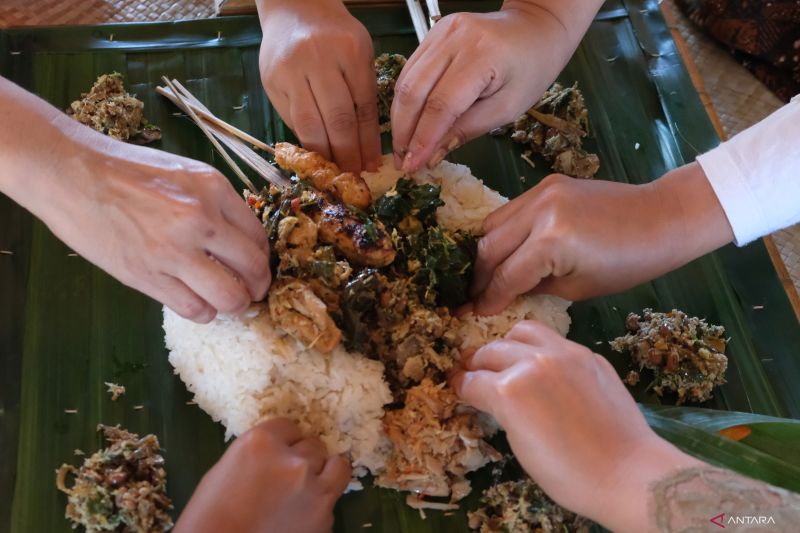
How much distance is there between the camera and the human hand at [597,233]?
237cm

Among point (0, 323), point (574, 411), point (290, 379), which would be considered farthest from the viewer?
point (0, 323)

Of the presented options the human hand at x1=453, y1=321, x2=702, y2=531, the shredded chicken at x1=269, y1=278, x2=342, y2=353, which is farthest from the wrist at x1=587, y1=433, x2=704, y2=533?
the shredded chicken at x1=269, y1=278, x2=342, y2=353

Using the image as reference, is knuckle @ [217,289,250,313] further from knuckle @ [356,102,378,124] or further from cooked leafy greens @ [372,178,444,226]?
knuckle @ [356,102,378,124]

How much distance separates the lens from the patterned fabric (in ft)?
12.9

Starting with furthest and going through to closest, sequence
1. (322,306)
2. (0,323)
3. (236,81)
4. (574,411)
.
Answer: (236,81), (0,323), (322,306), (574,411)

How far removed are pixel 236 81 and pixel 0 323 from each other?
63.3 inches

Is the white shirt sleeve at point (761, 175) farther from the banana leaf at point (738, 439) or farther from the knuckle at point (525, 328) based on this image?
the knuckle at point (525, 328)

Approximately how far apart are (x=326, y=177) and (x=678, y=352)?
1.72 metres

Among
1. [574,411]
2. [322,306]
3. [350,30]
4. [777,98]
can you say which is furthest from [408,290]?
[777,98]

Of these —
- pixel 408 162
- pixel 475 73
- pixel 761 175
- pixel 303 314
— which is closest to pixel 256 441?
pixel 303 314

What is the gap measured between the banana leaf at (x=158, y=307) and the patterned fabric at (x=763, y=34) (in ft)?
1.62

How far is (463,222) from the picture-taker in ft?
9.37

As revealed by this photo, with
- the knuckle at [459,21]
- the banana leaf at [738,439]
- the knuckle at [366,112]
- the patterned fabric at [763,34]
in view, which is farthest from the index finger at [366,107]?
the patterned fabric at [763,34]

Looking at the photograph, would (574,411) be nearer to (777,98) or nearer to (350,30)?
(350,30)
